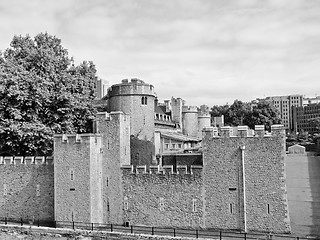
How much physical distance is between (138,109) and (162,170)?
5647 mm

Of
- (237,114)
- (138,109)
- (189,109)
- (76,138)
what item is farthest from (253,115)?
(76,138)

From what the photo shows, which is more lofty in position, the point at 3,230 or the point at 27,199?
the point at 27,199

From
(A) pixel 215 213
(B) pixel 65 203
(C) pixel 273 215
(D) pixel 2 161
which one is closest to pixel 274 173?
(C) pixel 273 215

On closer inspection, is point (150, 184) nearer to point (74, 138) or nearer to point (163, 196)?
point (163, 196)

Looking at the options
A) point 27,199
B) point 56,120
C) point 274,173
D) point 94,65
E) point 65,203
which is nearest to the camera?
point 274,173

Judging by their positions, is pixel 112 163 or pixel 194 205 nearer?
pixel 194 205

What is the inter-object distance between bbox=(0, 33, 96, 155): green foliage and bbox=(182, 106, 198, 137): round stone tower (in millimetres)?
22227

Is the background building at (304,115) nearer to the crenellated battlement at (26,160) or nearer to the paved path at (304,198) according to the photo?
the paved path at (304,198)

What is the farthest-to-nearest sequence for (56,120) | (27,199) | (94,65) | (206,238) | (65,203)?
(94,65) < (56,120) < (27,199) < (65,203) < (206,238)

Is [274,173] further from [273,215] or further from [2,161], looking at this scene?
[2,161]

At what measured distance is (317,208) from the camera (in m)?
22.3

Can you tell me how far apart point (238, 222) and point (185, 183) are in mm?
3472

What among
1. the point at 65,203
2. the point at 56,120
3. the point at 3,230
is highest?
the point at 56,120

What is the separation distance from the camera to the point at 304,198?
2414 centimetres
